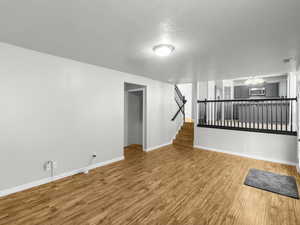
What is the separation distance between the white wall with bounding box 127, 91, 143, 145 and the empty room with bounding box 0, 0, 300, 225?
1459 millimetres

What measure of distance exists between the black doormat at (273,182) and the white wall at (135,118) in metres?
3.88

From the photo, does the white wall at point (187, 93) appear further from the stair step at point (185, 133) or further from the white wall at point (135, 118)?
the white wall at point (135, 118)

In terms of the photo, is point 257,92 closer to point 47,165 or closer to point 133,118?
point 133,118

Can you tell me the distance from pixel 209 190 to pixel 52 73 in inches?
144

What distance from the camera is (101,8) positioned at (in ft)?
4.76

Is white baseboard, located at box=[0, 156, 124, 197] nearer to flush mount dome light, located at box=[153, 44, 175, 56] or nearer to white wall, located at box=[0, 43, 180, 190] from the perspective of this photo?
Result: white wall, located at box=[0, 43, 180, 190]

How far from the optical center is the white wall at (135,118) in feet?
18.4

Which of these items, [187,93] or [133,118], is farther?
[187,93]

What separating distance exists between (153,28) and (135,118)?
424 centimetres

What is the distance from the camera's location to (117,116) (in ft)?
12.9

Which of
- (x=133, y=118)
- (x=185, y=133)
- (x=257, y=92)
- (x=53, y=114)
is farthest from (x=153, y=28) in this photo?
(x=257, y=92)

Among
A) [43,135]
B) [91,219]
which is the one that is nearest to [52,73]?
[43,135]

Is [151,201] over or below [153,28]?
below

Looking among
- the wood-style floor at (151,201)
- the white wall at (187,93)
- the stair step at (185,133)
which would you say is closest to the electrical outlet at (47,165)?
the wood-style floor at (151,201)
